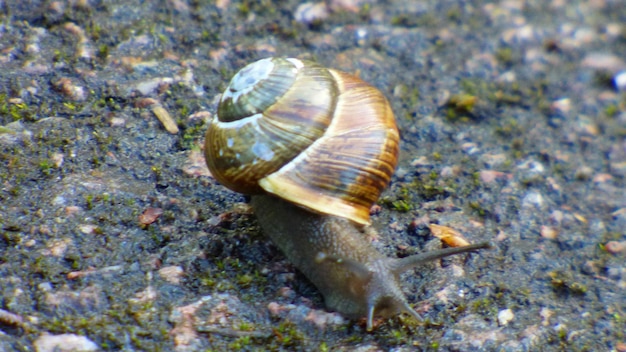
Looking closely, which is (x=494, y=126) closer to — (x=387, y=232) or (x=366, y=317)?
(x=387, y=232)

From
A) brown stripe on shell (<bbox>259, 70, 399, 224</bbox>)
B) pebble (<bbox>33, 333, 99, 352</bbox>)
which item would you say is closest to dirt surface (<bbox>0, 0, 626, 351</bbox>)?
pebble (<bbox>33, 333, 99, 352</bbox>)

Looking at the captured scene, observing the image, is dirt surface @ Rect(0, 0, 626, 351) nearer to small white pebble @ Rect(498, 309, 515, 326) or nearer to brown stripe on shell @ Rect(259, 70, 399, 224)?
small white pebble @ Rect(498, 309, 515, 326)

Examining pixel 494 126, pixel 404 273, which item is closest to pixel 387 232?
pixel 404 273

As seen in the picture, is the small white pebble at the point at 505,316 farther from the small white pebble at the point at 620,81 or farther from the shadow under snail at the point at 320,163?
the small white pebble at the point at 620,81

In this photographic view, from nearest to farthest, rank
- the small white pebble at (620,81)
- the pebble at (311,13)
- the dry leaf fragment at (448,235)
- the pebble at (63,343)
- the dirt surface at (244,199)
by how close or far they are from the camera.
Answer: the pebble at (63,343)
the dirt surface at (244,199)
the dry leaf fragment at (448,235)
the pebble at (311,13)
the small white pebble at (620,81)

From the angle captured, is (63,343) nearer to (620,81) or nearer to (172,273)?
(172,273)

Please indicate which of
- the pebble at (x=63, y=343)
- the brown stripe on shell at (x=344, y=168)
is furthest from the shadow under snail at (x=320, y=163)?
the pebble at (x=63, y=343)
